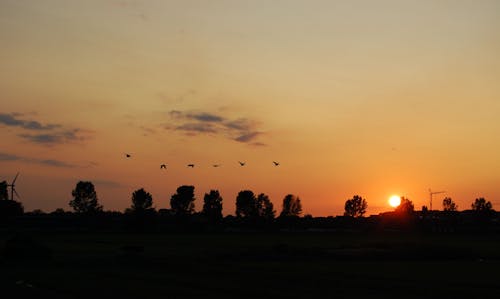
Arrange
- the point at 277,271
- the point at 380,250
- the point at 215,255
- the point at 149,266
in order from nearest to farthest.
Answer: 1. the point at 277,271
2. the point at 149,266
3. the point at 215,255
4. the point at 380,250

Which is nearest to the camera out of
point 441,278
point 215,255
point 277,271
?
point 441,278

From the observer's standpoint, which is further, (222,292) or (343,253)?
(343,253)

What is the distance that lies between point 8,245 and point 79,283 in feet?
105

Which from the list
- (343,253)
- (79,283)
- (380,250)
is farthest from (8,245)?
(380,250)

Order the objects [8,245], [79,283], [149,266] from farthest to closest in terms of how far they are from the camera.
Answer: [8,245] < [149,266] < [79,283]

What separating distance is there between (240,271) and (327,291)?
1722 cm

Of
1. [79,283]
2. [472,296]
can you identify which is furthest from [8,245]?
A: [472,296]

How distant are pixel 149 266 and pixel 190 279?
14649 millimetres

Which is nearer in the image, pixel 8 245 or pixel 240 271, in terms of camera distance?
pixel 240 271

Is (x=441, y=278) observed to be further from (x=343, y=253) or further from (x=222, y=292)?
(x=343, y=253)

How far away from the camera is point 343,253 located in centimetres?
8894

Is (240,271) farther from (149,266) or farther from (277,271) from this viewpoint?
(149,266)

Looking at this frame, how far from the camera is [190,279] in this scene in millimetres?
53031

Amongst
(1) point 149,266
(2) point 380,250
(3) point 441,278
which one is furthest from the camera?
(2) point 380,250
